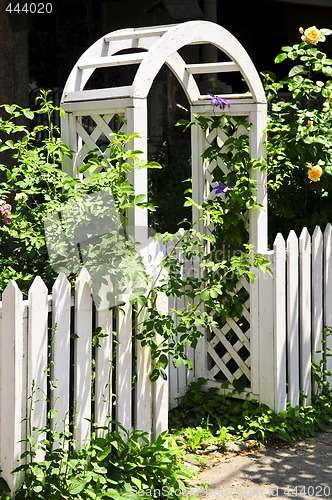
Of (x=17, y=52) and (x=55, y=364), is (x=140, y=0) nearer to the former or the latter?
(x=17, y=52)

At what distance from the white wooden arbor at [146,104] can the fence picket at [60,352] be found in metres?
0.60

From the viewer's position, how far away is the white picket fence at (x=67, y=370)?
380 cm

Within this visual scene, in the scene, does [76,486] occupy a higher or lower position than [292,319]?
lower

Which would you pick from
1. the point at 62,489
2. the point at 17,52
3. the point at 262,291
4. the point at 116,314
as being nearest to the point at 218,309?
the point at 262,291

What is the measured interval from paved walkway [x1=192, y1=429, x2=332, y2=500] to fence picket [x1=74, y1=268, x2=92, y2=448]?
2.33 ft

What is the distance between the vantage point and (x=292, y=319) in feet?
18.1

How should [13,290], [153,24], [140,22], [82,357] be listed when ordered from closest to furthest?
[13,290]
[82,357]
[153,24]
[140,22]

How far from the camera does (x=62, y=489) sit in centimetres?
386

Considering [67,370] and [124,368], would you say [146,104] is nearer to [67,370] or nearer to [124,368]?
[124,368]

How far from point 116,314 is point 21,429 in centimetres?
80

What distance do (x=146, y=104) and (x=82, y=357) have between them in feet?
4.77

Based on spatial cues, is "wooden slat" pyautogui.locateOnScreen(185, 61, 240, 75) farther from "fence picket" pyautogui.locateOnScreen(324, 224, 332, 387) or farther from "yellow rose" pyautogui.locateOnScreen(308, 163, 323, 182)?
"fence picket" pyautogui.locateOnScreen(324, 224, 332, 387)

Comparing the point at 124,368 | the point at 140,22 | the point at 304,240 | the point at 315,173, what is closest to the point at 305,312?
the point at 304,240

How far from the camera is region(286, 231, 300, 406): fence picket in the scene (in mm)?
5480
